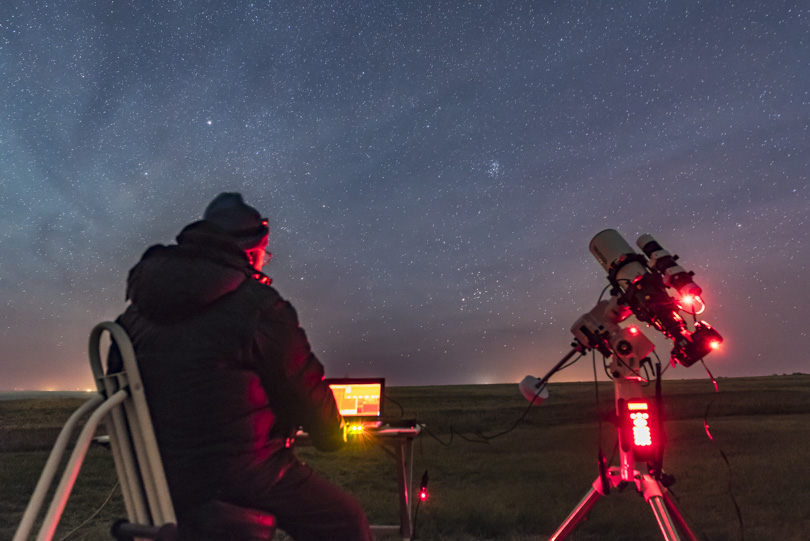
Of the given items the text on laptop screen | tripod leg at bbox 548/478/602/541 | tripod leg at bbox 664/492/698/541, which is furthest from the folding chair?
the text on laptop screen

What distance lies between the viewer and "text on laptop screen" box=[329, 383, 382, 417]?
4.97 m

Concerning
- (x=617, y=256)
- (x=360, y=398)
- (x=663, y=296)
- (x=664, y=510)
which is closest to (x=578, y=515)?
(x=664, y=510)

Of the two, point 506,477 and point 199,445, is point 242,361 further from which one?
point 506,477

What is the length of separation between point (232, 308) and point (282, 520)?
96 cm

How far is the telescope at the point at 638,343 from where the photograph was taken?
3.03 m

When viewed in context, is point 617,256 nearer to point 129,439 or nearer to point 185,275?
point 185,275

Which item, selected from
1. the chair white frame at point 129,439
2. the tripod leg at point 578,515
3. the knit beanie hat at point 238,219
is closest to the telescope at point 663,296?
the tripod leg at point 578,515

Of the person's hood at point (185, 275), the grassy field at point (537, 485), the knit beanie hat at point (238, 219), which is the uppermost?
the knit beanie hat at point (238, 219)

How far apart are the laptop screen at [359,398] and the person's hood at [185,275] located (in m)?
3.11

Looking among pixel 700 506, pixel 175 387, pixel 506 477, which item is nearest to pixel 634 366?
pixel 175 387

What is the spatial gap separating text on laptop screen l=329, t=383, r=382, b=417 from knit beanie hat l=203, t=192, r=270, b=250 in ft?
8.97

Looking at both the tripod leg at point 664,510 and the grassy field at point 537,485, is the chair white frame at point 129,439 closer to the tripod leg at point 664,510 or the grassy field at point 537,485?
the grassy field at point 537,485

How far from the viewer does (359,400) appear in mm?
4988

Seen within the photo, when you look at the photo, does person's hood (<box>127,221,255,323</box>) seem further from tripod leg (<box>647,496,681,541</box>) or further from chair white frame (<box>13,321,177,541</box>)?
tripod leg (<box>647,496,681,541</box>)
